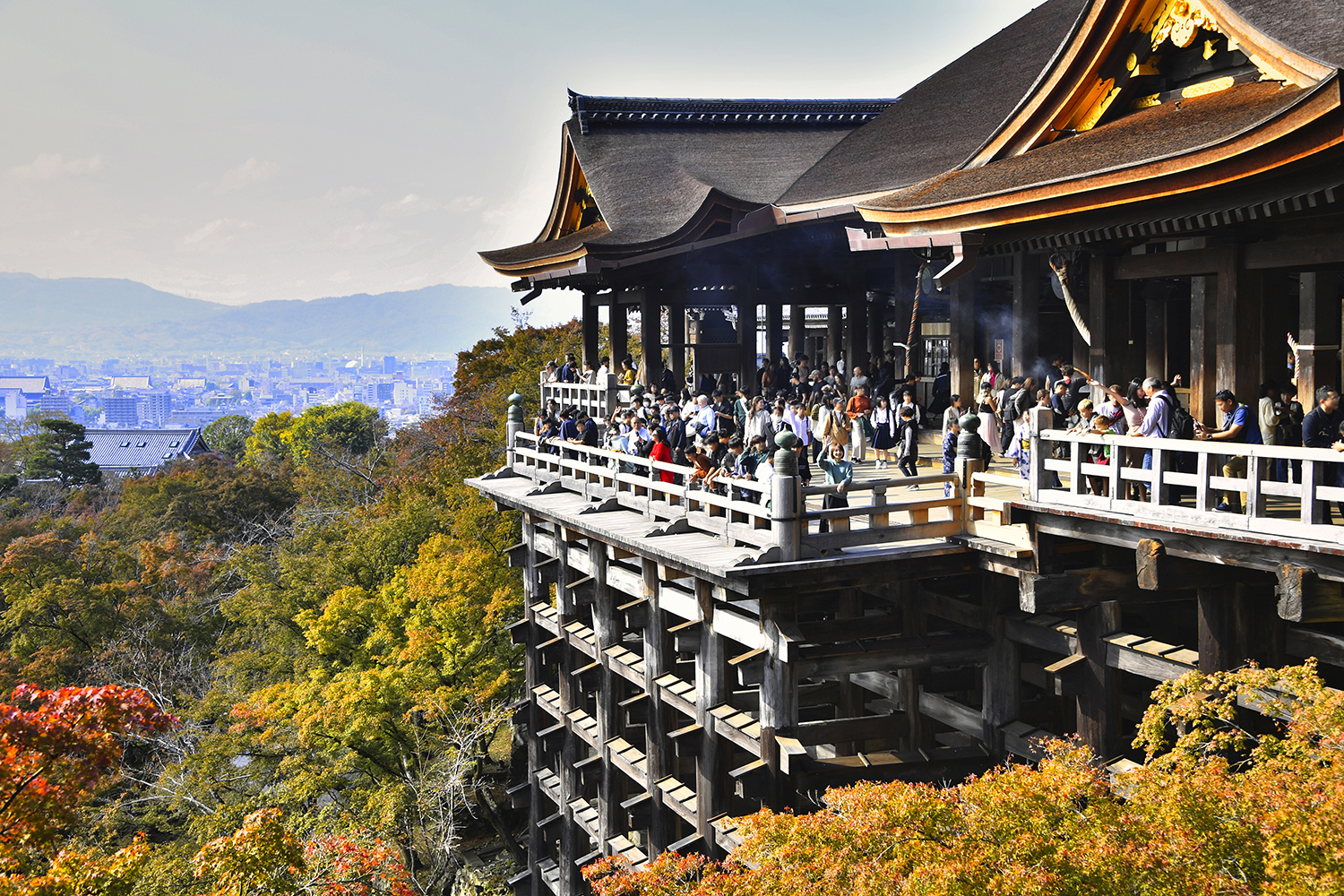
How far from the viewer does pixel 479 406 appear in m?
49.1

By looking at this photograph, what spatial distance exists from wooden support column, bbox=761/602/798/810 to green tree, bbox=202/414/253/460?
10347 centimetres

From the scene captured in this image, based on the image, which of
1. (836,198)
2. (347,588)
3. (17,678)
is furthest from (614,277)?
(17,678)

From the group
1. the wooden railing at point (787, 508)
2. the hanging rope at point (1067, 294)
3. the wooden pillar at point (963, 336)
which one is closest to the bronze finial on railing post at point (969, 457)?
the wooden railing at point (787, 508)

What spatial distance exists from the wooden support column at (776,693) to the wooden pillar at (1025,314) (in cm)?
503

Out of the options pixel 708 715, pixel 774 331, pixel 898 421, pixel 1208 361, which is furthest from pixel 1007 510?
Answer: pixel 774 331

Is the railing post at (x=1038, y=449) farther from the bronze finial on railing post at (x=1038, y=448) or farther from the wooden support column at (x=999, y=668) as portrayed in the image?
the wooden support column at (x=999, y=668)

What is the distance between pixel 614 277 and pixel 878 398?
755 centimetres

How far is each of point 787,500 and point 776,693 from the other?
2543 millimetres

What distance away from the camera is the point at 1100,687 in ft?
40.5

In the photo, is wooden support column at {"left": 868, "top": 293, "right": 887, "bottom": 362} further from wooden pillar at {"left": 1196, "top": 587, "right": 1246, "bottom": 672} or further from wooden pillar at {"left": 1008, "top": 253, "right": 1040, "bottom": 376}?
wooden pillar at {"left": 1196, "top": 587, "right": 1246, "bottom": 672}

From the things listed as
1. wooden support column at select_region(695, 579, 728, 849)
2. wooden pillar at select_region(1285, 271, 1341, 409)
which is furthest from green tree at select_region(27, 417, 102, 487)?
wooden pillar at select_region(1285, 271, 1341, 409)

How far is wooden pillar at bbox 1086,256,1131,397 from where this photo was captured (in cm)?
1323

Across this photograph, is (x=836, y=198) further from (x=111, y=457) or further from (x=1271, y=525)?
(x=111, y=457)

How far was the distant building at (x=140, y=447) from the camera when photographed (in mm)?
116375
